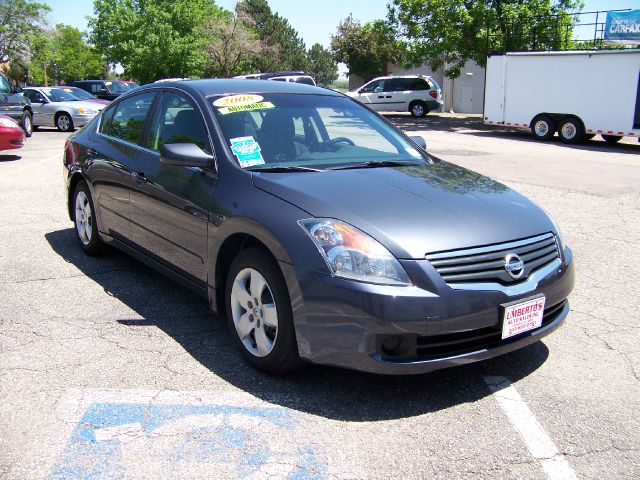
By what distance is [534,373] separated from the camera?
3.70 metres

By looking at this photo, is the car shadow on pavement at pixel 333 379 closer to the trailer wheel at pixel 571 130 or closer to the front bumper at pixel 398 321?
the front bumper at pixel 398 321

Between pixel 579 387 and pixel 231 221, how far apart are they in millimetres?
2159

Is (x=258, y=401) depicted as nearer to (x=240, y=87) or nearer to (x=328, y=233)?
(x=328, y=233)

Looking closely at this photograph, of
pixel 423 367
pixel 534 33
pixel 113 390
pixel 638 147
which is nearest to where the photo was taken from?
pixel 423 367

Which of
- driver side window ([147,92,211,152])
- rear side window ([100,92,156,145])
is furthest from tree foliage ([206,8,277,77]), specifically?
driver side window ([147,92,211,152])

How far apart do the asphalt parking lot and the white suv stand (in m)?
24.3

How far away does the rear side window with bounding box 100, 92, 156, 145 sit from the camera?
16.3 feet

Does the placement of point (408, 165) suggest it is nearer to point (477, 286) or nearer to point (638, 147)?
point (477, 286)

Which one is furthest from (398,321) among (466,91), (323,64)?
(323,64)

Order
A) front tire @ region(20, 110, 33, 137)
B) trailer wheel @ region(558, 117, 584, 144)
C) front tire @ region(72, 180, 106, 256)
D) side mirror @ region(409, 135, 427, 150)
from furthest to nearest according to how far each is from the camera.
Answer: trailer wheel @ region(558, 117, 584, 144)
front tire @ region(20, 110, 33, 137)
front tire @ region(72, 180, 106, 256)
side mirror @ region(409, 135, 427, 150)

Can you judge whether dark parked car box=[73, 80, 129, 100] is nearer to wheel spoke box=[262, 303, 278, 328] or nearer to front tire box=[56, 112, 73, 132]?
front tire box=[56, 112, 73, 132]

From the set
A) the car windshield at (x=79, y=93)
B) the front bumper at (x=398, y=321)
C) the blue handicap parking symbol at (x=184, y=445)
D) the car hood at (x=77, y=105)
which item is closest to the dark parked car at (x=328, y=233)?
the front bumper at (x=398, y=321)

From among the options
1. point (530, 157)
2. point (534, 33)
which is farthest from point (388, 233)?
point (534, 33)

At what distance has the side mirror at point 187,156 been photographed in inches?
154
